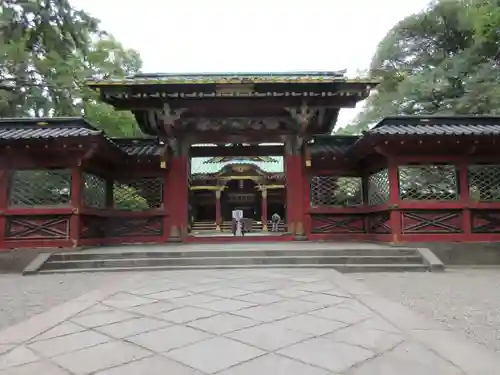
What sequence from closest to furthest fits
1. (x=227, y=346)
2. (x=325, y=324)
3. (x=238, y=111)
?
(x=227, y=346), (x=325, y=324), (x=238, y=111)

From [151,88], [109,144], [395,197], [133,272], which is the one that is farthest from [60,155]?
[395,197]

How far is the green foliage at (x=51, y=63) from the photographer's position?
27.3 ft

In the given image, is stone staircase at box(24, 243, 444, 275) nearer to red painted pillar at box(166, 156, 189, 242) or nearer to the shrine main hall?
the shrine main hall

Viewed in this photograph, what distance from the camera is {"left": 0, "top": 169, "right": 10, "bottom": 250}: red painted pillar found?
804 centimetres

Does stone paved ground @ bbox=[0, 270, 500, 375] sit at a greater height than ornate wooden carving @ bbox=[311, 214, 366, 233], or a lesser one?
lesser

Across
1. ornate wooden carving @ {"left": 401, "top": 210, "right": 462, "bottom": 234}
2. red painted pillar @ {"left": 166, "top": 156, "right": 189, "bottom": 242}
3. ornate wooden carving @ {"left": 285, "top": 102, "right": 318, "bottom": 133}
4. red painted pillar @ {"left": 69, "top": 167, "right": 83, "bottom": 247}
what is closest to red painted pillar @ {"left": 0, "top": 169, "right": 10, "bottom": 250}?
red painted pillar @ {"left": 69, "top": 167, "right": 83, "bottom": 247}

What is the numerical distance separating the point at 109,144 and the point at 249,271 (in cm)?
464

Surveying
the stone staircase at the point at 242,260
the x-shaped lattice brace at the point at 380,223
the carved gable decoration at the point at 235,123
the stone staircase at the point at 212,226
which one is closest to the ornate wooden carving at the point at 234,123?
the carved gable decoration at the point at 235,123

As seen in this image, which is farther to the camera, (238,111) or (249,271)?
(238,111)

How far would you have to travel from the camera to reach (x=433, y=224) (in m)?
8.43

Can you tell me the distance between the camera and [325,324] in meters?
3.24

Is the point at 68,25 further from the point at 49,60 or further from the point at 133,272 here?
the point at 133,272

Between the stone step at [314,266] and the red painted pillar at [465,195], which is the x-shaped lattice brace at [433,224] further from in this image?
the stone step at [314,266]

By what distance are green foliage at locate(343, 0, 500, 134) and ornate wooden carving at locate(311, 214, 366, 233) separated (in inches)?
255
